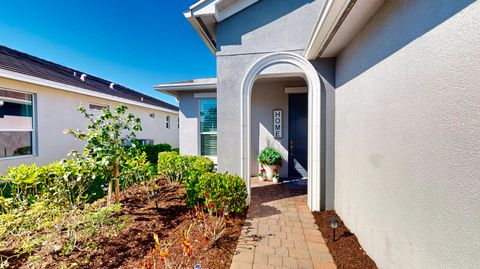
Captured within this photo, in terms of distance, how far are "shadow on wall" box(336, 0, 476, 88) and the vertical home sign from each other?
349 centimetres

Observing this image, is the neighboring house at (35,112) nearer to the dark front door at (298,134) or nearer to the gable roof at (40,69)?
the gable roof at (40,69)

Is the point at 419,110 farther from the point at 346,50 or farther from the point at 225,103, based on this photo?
the point at 225,103

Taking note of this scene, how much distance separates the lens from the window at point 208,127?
24.7ft

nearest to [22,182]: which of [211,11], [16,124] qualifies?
[211,11]

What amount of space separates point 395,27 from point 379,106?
3.00ft

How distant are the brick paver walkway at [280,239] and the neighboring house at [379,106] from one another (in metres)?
0.60

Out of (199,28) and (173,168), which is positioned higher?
(199,28)

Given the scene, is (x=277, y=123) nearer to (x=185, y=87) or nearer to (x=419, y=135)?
(x=185, y=87)

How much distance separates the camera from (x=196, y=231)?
3.20 meters

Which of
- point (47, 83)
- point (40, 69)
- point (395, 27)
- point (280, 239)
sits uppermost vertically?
point (40, 69)

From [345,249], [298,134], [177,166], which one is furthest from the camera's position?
[298,134]

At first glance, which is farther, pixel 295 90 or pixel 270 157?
pixel 295 90

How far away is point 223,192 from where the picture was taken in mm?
3611

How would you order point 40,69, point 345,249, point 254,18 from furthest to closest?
point 40,69 → point 254,18 → point 345,249
